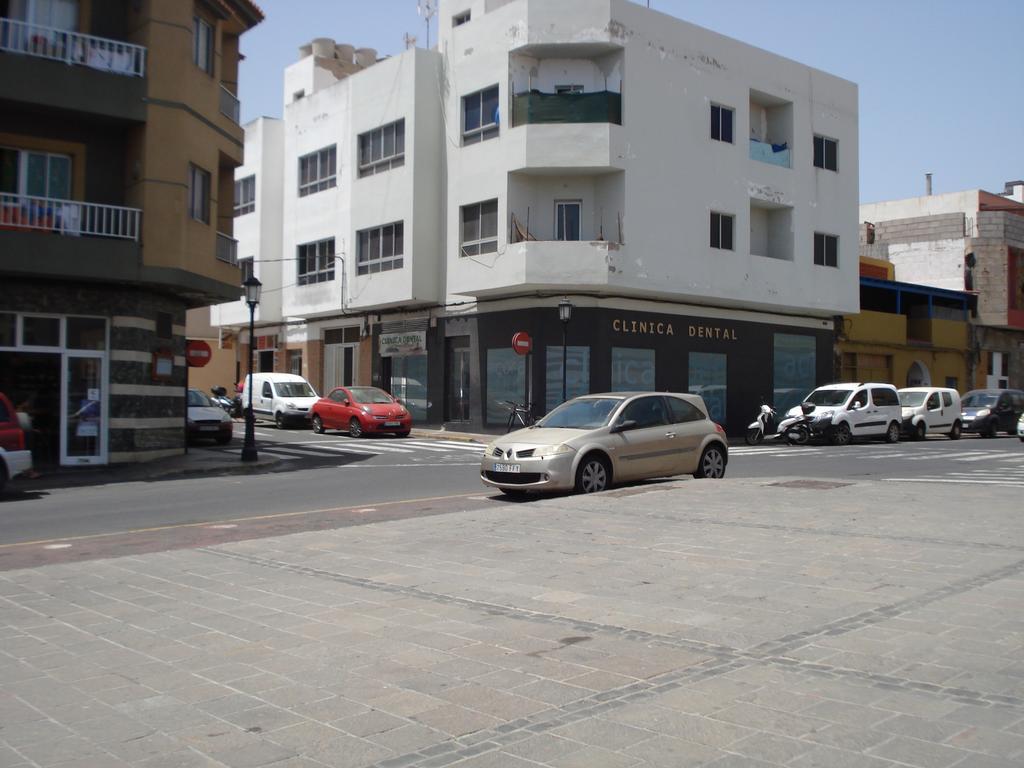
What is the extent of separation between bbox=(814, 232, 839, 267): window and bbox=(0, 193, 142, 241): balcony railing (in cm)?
2602

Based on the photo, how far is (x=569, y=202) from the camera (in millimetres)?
31625

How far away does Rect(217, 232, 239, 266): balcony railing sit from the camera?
23078mm

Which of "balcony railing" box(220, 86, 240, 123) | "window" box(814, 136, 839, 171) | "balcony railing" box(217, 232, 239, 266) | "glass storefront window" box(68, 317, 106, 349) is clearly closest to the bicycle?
"balcony railing" box(217, 232, 239, 266)

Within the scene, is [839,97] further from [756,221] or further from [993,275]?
[993,275]

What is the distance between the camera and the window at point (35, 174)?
1969cm

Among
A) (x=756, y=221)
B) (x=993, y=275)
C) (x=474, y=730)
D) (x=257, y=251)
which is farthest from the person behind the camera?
(x=993, y=275)

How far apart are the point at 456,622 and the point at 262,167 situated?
131 ft

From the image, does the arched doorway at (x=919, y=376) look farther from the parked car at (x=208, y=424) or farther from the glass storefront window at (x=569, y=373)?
the parked car at (x=208, y=424)

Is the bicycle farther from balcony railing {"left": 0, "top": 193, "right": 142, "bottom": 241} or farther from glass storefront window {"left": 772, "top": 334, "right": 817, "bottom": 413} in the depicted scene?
balcony railing {"left": 0, "top": 193, "right": 142, "bottom": 241}

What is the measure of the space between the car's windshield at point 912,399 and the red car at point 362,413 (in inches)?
673

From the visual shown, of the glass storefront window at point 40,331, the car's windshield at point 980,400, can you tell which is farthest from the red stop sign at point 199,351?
the car's windshield at point 980,400

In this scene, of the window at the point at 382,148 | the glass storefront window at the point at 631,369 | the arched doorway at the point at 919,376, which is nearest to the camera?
the glass storefront window at the point at 631,369

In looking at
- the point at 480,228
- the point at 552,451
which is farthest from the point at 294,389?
the point at 552,451

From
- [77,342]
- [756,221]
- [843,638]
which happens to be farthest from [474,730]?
[756,221]
